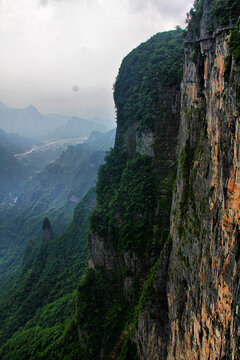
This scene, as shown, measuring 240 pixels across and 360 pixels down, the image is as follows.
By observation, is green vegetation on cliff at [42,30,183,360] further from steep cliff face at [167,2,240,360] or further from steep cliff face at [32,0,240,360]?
steep cliff face at [167,2,240,360]

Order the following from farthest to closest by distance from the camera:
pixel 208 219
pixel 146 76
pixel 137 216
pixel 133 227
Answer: pixel 146 76 → pixel 137 216 → pixel 133 227 → pixel 208 219

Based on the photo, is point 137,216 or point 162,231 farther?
point 137,216

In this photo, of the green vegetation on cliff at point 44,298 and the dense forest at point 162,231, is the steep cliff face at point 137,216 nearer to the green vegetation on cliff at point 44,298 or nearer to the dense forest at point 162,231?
the dense forest at point 162,231

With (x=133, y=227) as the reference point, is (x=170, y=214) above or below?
above

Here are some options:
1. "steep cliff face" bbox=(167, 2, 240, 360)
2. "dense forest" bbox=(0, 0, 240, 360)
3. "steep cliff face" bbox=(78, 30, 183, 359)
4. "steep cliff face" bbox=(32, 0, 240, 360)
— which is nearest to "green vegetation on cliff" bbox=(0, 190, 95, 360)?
"dense forest" bbox=(0, 0, 240, 360)

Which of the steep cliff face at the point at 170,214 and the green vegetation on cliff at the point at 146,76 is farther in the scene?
the green vegetation on cliff at the point at 146,76

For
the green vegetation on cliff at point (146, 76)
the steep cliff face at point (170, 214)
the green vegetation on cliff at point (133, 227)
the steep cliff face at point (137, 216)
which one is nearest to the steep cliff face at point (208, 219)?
the steep cliff face at point (170, 214)

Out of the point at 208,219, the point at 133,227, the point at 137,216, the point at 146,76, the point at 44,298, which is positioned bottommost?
the point at 44,298

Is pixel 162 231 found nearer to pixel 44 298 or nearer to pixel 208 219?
pixel 208 219

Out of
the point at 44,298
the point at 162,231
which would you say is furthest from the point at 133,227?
the point at 44,298

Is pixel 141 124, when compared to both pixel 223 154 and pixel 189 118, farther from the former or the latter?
pixel 223 154

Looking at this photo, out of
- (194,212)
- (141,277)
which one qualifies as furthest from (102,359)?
(194,212)
